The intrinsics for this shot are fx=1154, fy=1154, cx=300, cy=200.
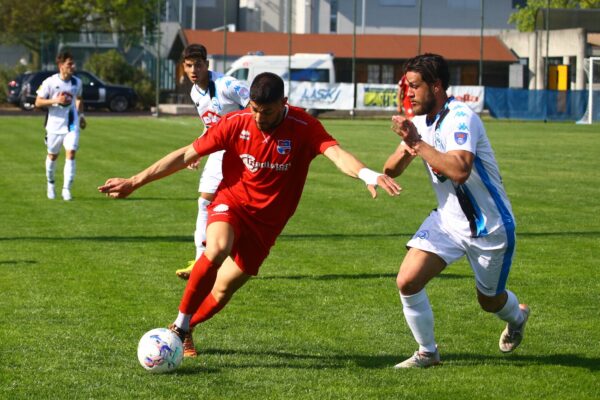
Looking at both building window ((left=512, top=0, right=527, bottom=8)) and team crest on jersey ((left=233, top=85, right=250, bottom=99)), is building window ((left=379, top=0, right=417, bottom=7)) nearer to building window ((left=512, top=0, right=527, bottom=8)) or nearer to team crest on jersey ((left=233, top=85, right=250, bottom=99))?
building window ((left=512, top=0, right=527, bottom=8))

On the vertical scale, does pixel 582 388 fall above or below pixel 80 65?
below

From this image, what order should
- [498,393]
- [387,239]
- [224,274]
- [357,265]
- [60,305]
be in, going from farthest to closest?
1. [387,239]
2. [357,265]
3. [60,305]
4. [224,274]
5. [498,393]

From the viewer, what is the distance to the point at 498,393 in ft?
21.7

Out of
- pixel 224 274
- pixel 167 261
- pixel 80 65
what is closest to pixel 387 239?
pixel 167 261

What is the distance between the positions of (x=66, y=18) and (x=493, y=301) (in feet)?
207

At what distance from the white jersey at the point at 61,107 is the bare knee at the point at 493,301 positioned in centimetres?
1216

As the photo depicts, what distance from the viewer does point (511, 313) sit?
7438 millimetres

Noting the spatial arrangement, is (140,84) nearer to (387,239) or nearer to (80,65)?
(80,65)

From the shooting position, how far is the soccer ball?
22.6 ft

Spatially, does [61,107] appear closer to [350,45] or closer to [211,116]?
[211,116]

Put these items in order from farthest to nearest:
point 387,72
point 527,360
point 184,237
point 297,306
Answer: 1. point 387,72
2. point 184,237
3. point 297,306
4. point 527,360

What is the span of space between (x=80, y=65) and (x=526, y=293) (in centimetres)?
5774

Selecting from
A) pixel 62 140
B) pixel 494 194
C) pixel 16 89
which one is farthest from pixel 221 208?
pixel 16 89

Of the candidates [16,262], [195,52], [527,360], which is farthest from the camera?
[16,262]
